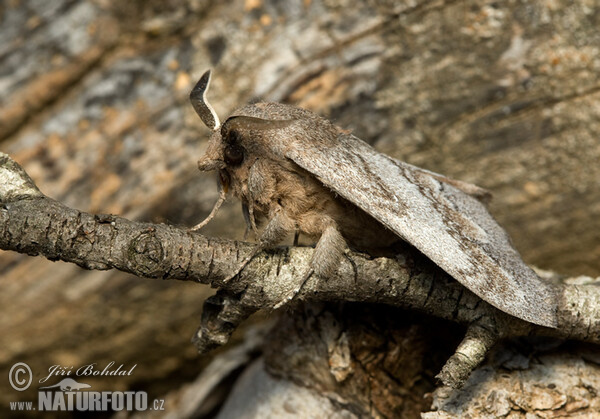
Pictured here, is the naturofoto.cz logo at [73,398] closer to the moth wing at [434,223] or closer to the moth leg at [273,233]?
the moth leg at [273,233]

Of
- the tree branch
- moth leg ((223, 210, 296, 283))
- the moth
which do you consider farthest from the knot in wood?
the moth

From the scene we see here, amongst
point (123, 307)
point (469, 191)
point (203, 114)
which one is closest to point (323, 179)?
point (203, 114)

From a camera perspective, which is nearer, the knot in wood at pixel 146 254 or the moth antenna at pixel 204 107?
the knot in wood at pixel 146 254

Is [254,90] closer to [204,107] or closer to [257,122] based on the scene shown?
[204,107]

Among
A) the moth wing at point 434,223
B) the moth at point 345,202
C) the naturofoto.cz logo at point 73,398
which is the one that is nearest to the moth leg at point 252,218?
the moth at point 345,202

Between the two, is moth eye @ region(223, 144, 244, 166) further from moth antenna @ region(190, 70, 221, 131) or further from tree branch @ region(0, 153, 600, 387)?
tree branch @ region(0, 153, 600, 387)

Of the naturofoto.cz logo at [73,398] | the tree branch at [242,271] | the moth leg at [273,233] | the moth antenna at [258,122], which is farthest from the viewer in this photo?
the naturofoto.cz logo at [73,398]

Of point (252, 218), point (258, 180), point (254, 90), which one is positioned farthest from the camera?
point (254, 90)

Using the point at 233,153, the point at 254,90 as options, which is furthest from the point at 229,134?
the point at 254,90

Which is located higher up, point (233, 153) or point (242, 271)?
point (233, 153)
